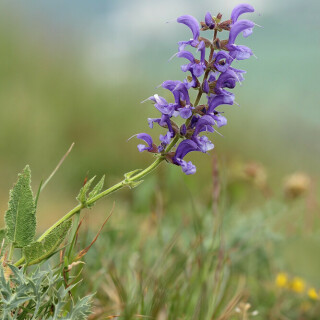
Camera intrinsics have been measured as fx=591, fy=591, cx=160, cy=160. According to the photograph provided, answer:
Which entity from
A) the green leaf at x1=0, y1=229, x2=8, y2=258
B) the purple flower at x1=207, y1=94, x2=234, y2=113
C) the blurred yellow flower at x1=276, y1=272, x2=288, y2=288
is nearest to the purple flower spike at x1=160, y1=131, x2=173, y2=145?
the purple flower at x1=207, y1=94, x2=234, y2=113

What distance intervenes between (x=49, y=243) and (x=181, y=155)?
378 millimetres

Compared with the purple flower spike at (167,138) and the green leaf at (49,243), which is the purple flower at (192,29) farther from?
the green leaf at (49,243)

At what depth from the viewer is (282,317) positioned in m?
2.54

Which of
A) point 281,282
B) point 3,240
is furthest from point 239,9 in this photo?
point 281,282

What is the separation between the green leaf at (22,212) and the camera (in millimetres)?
1415

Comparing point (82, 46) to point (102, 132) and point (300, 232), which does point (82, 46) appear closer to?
point (102, 132)

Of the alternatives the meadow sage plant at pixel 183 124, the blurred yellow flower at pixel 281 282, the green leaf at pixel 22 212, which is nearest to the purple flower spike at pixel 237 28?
the meadow sage plant at pixel 183 124

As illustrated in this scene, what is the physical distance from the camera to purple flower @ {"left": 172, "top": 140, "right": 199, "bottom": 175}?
1.40 m

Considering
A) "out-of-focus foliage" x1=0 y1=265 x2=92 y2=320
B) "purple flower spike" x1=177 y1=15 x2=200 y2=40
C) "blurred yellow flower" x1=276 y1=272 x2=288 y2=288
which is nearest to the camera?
"out-of-focus foliage" x1=0 y1=265 x2=92 y2=320

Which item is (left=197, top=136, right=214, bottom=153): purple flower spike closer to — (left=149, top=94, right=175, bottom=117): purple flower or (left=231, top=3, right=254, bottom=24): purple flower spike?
(left=149, top=94, right=175, bottom=117): purple flower

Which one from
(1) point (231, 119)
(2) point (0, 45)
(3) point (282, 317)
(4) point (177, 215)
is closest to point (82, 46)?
(2) point (0, 45)

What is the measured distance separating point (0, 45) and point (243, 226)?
3.99 m

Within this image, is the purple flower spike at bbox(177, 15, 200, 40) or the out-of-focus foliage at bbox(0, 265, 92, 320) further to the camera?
the purple flower spike at bbox(177, 15, 200, 40)

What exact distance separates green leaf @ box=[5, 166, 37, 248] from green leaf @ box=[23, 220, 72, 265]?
0.04 meters
